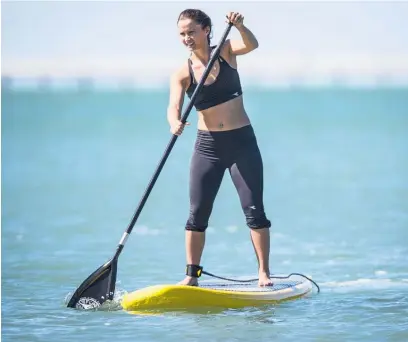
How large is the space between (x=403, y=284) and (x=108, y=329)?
2494mm

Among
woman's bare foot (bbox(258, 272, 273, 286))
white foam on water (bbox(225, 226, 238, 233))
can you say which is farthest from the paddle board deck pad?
white foam on water (bbox(225, 226, 238, 233))

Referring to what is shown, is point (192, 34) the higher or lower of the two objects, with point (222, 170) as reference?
higher

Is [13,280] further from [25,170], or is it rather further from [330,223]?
[25,170]

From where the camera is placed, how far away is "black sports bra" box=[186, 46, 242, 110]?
8.97m

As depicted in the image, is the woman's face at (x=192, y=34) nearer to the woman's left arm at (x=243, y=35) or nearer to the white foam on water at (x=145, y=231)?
the woman's left arm at (x=243, y=35)

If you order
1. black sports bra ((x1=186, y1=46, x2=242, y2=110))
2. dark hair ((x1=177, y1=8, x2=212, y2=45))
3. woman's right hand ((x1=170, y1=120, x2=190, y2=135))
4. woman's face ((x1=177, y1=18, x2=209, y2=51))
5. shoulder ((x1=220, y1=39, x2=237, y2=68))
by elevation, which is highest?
dark hair ((x1=177, y1=8, x2=212, y2=45))

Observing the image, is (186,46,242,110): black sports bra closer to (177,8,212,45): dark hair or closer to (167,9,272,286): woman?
(167,9,272,286): woman

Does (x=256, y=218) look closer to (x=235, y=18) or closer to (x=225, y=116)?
(x=225, y=116)

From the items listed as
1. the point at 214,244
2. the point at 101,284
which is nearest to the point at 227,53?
the point at 101,284

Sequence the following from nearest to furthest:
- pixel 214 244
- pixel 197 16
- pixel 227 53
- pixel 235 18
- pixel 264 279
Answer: pixel 235 18, pixel 197 16, pixel 227 53, pixel 264 279, pixel 214 244

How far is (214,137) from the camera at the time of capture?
908 cm

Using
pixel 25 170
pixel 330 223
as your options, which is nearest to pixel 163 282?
pixel 330 223

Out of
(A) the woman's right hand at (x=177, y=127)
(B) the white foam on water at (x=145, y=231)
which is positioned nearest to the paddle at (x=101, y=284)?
(A) the woman's right hand at (x=177, y=127)

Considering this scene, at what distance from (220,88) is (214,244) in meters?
3.90
